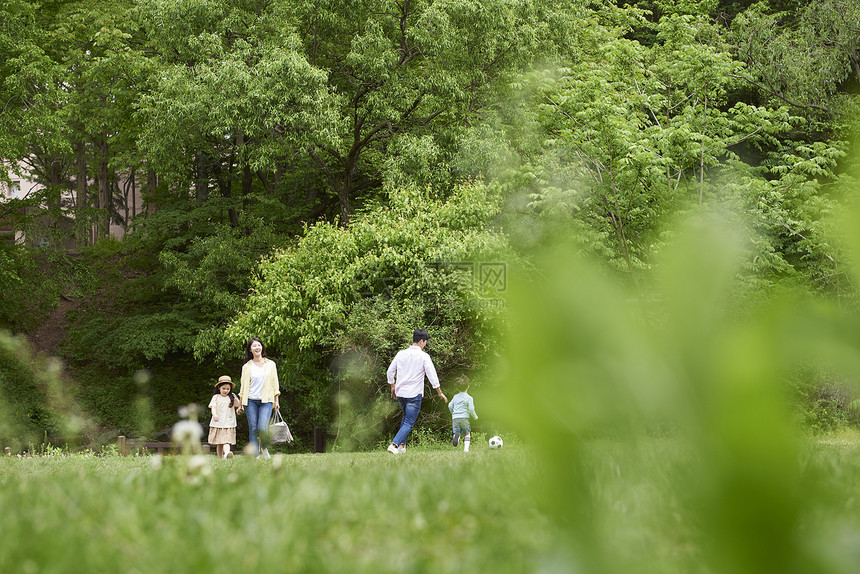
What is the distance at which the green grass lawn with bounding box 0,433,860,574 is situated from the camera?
0.56 metres

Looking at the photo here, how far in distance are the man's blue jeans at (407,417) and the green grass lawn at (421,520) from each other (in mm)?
8210

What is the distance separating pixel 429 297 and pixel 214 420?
6.85 metres

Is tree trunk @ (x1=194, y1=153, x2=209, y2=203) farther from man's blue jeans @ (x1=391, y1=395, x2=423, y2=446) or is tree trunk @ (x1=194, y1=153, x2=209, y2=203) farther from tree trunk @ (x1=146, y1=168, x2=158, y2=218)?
man's blue jeans @ (x1=391, y1=395, x2=423, y2=446)

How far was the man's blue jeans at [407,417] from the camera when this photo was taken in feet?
36.7

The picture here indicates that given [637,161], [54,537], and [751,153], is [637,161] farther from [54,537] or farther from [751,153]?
[54,537]

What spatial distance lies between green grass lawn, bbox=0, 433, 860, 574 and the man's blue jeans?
26.9 feet

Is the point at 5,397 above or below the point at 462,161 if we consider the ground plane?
below

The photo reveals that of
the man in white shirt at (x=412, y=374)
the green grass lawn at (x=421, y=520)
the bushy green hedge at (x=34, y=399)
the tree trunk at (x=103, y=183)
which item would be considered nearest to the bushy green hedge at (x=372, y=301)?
the man in white shirt at (x=412, y=374)

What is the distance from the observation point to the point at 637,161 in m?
20.6

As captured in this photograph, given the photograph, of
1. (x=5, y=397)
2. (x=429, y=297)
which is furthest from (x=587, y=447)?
(x=5, y=397)

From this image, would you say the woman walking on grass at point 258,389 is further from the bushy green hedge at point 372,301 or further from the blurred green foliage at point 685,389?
the blurred green foliage at point 685,389

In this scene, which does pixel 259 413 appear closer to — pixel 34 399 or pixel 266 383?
pixel 266 383

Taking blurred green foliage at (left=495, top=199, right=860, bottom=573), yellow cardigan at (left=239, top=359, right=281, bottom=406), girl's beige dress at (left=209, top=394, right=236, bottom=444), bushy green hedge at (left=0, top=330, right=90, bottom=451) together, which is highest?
blurred green foliage at (left=495, top=199, right=860, bottom=573)

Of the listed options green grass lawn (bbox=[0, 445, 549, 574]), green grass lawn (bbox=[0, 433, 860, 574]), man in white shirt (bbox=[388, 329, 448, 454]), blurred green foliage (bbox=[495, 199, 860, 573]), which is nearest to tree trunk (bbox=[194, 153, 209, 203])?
man in white shirt (bbox=[388, 329, 448, 454])
